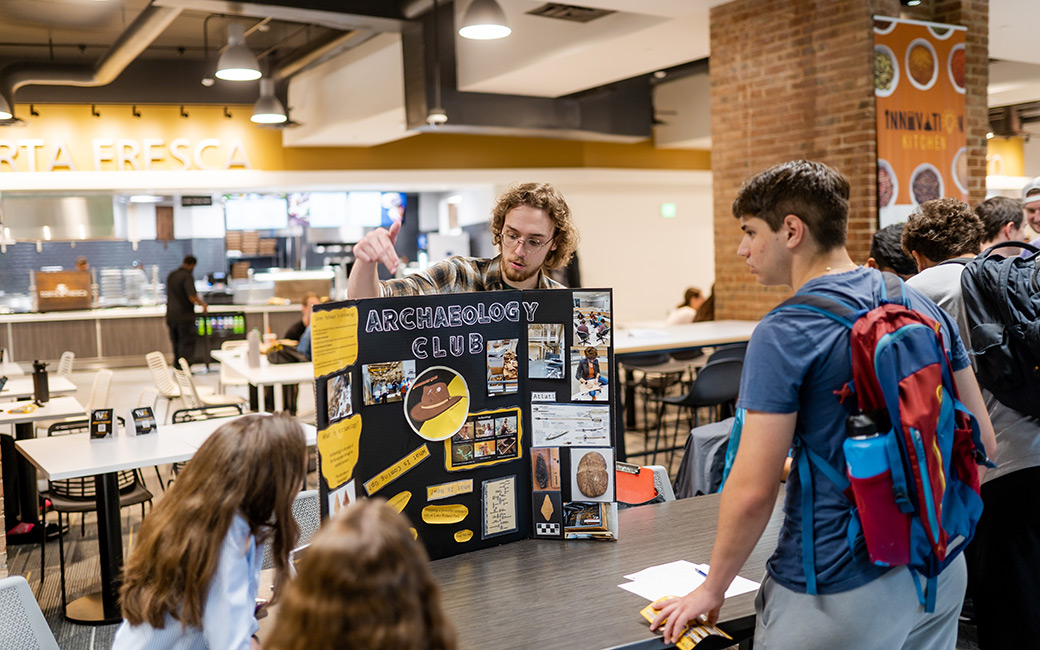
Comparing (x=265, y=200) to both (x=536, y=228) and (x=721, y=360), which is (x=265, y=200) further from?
(x=536, y=228)

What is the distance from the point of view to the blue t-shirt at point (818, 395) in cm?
Result: 134

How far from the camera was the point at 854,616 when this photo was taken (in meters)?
1.35

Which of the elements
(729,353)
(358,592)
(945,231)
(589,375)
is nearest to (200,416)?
(729,353)

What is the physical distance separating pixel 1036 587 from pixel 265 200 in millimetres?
12846

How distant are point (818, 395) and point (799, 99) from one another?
5.01 m

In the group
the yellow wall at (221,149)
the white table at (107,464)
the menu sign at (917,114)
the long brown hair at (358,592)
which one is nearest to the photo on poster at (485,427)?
the long brown hair at (358,592)

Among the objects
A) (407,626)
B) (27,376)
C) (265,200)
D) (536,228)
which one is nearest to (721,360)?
(536,228)

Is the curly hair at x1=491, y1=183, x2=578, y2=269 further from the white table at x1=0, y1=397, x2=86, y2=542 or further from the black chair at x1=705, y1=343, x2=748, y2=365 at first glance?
the white table at x1=0, y1=397, x2=86, y2=542

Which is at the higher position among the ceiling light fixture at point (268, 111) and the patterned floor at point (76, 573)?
the ceiling light fixture at point (268, 111)

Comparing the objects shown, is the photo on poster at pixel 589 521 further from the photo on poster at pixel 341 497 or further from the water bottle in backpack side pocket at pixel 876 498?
the water bottle in backpack side pocket at pixel 876 498

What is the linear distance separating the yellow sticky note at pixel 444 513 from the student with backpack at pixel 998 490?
1.75 metres

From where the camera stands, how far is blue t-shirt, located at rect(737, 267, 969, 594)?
134 cm

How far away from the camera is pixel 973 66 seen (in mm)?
6207

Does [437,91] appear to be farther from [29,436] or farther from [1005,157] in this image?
[1005,157]
